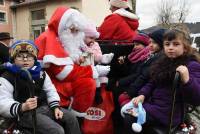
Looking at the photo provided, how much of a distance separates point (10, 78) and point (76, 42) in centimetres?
101

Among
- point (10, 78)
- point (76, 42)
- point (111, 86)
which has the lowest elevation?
point (111, 86)

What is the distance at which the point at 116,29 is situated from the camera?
3.94 metres

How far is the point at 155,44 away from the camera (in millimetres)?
3254

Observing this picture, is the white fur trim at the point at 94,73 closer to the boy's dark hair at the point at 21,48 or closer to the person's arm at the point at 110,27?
the person's arm at the point at 110,27

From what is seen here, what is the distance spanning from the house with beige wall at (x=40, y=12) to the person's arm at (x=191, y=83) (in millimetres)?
21189

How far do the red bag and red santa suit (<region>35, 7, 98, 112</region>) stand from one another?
280 millimetres

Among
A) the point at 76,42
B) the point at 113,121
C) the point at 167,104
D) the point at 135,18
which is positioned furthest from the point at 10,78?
the point at 135,18

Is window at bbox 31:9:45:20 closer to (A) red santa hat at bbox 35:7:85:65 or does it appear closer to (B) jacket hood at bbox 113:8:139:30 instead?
(B) jacket hood at bbox 113:8:139:30

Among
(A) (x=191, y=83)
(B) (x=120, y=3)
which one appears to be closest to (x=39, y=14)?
(B) (x=120, y=3)

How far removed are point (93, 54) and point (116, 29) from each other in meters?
0.46

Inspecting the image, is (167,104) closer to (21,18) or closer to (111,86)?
(111,86)

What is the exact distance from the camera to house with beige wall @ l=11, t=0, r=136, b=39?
80.4 feet

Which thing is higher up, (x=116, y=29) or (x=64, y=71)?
(x=116, y=29)

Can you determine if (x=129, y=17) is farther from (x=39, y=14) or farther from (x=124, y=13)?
(x=39, y=14)
